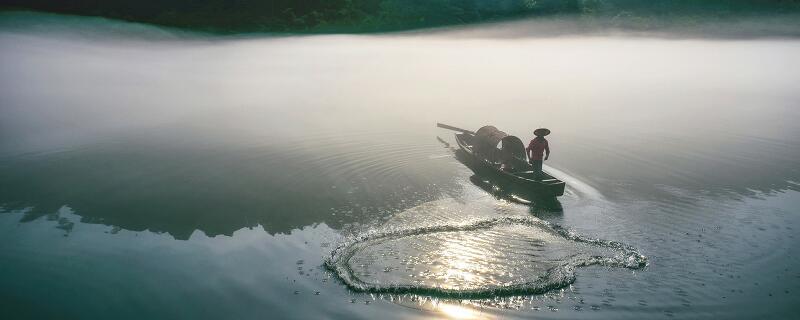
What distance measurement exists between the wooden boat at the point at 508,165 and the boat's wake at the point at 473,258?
7.30 feet

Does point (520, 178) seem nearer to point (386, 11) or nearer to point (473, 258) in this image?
point (473, 258)

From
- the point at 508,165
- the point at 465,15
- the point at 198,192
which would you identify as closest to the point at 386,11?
the point at 465,15

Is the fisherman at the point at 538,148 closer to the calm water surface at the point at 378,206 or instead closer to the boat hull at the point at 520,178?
the boat hull at the point at 520,178

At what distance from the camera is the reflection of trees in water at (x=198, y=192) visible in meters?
15.1

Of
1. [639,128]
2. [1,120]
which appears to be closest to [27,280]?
[1,120]

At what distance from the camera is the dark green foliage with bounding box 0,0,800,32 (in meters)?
80.6

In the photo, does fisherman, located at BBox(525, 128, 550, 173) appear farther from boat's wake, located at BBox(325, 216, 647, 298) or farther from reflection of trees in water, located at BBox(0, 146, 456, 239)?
reflection of trees in water, located at BBox(0, 146, 456, 239)

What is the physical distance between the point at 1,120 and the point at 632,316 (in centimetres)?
3535

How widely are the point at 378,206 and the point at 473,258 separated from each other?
4903 millimetres

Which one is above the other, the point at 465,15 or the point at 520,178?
the point at 465,15

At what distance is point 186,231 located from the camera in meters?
14.3

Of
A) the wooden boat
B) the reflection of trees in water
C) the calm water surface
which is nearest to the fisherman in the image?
the wooden boat

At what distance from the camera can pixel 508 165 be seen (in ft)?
61.5

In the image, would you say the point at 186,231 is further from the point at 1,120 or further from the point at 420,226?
the point at 1,120
